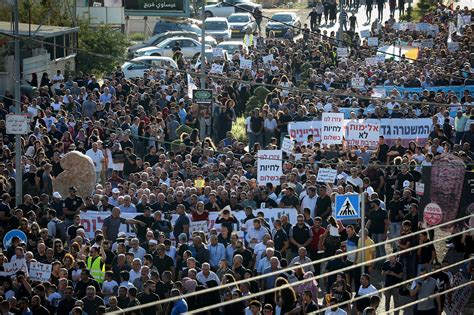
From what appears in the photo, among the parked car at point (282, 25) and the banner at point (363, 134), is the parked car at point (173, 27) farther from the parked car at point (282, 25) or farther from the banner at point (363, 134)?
the banner at point (363, 134)

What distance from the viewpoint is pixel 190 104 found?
30766mm

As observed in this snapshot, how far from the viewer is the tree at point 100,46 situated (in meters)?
43.7

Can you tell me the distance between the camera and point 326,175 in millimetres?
22766

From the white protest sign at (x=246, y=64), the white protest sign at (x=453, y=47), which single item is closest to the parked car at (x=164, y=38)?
the white protest sign at (x=246, y=64)

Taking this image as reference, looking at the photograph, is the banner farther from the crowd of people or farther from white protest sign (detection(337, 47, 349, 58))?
white protest sign (detection(337, 47, 349, 58))

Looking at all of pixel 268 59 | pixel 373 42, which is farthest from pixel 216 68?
pixel 373 42

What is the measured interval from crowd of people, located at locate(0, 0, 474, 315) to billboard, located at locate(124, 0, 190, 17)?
64.2 ft

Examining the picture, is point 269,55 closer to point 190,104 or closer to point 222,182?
point 190,104

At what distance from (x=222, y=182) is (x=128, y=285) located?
5.86 m

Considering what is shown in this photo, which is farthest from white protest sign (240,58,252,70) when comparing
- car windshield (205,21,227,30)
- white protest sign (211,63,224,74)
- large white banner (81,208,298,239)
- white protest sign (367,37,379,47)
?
large white banner (81,208,298,239)

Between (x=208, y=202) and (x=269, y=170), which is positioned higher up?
(x=269, y=170)

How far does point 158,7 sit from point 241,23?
432 centimetres

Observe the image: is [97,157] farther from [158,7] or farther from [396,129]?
[158,7]

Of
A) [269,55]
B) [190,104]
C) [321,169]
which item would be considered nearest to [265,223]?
[321,169]
